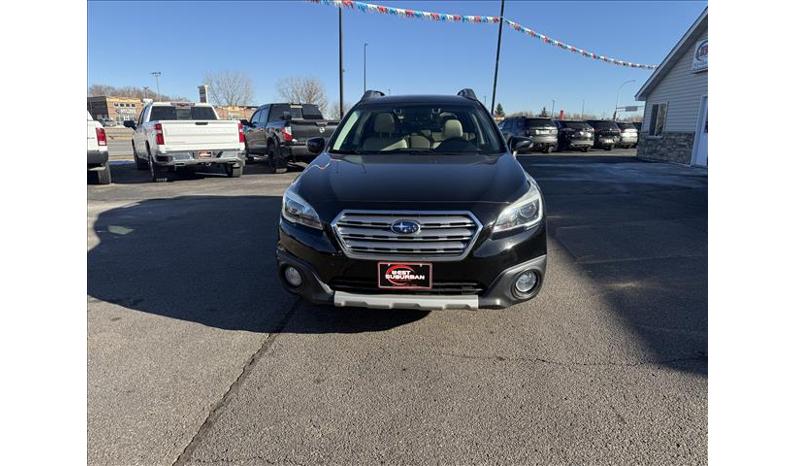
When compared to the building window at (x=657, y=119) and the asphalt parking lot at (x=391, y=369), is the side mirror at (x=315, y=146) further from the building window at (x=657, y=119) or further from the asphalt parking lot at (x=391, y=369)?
the building window at (x=657, y=119)

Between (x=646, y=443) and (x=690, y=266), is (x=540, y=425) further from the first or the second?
(x=690, y=266)

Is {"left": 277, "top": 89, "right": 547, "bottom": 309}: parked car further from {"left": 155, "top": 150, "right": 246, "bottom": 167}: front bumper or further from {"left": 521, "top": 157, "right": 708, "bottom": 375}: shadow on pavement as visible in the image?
{"left": 155, "top": 150, "right": 246, "bottom": 167}: front bumper

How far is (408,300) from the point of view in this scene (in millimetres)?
2768

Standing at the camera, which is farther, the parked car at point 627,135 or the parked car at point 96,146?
the parked car at point 627,135

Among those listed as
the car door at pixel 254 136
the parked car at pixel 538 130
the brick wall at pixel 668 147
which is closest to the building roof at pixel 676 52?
the brick wall at pixel 668 147

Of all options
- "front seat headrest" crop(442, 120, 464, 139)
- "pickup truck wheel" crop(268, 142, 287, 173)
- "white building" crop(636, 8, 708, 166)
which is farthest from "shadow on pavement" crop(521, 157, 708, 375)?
"pickup truck wheel" crop(268, 142, 287, 173)

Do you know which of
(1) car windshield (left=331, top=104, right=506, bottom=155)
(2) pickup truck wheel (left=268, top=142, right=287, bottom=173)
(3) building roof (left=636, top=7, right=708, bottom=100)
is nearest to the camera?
(1) car windshield (left=331, top=104, right=506, bottom=155)

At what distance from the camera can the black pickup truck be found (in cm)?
1260

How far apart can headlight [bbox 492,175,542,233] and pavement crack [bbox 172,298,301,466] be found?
5.70ft

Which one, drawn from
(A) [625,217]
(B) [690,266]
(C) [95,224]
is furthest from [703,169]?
(C) [95,224]

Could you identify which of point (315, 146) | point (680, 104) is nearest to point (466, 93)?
point (315, 146)

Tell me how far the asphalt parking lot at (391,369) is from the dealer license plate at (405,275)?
51 centimetres

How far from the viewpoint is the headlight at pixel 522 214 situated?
9.30ft

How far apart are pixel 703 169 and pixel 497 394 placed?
1523 centimetres
